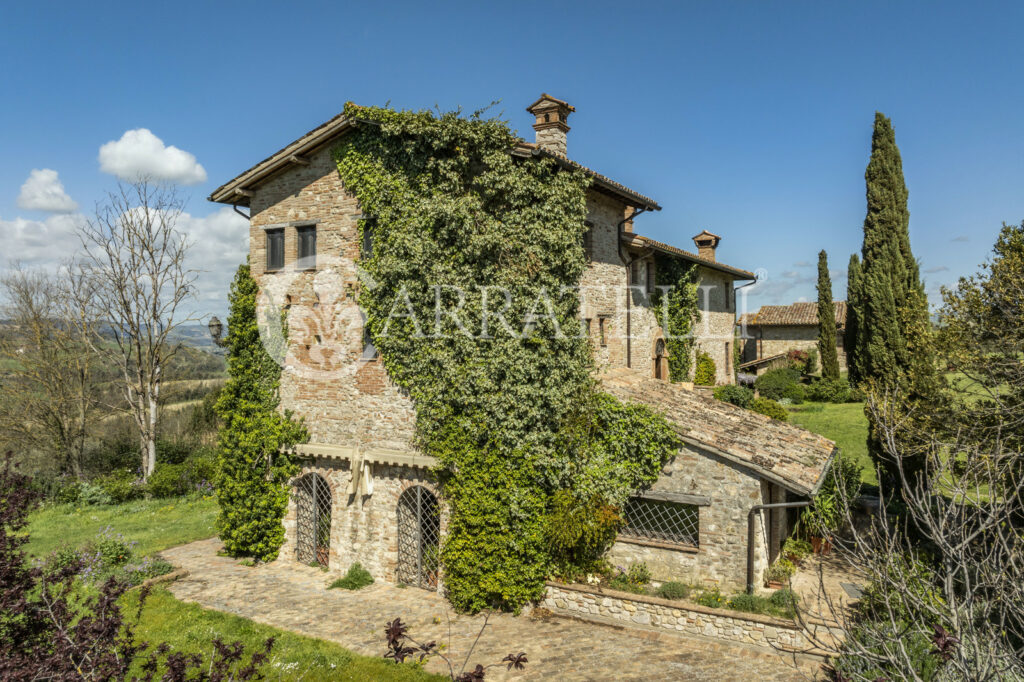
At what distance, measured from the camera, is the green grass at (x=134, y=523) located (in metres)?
15.9

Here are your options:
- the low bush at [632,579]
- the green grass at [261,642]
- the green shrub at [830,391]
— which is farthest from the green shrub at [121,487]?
the green shrub at [830,391]

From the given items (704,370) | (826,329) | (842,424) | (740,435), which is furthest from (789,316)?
(740,435)

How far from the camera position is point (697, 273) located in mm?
23578

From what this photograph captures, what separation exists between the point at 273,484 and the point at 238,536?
1.46 metres

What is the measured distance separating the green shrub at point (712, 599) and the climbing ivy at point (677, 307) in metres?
11.8

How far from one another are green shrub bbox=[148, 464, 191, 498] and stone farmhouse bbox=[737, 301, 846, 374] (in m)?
31.8

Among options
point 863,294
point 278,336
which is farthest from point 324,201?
point 863,294

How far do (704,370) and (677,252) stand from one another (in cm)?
604

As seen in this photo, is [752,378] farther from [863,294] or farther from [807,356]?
[863,294]

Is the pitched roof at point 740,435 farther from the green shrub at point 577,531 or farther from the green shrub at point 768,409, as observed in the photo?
the green shrub at point 768,409

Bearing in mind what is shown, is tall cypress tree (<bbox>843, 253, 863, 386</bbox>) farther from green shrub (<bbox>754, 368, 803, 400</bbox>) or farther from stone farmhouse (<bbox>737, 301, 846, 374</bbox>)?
stone farmhouse (<bbox>737, 301, 846, 374</bbox>)

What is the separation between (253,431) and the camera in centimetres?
1372

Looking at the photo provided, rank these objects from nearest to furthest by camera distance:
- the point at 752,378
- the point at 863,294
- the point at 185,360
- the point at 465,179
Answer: the point at 465,179, the point at 863,294, the point at 185,360, the point at 752,378

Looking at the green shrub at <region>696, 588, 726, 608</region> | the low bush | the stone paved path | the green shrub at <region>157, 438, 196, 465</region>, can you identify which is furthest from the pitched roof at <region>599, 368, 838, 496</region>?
the green shrub at <region>157, 438, 196, 465</region>
